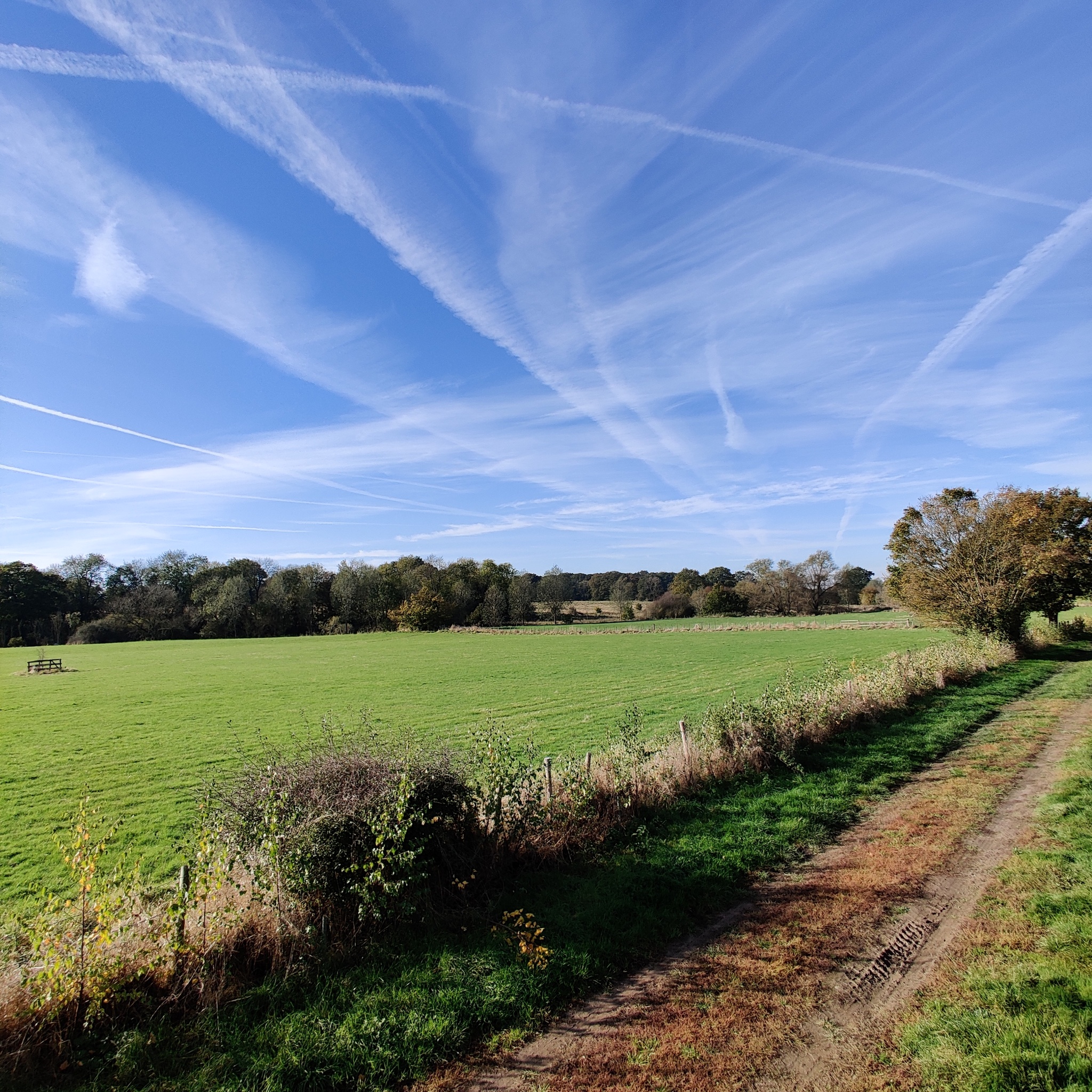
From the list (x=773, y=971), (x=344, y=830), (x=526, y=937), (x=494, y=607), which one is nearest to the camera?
(x=773, y=971)

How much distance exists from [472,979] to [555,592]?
122 m

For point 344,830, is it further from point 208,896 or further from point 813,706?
point 813,706

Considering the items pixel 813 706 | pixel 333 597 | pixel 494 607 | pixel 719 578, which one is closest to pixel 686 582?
pixel 719 578

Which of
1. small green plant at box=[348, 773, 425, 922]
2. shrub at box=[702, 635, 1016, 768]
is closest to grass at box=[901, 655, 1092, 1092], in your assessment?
small green plant at box=[348, 773, 425, 922]

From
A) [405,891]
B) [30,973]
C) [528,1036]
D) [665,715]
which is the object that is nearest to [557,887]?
[405,891]

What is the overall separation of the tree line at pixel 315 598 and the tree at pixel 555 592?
0.37m

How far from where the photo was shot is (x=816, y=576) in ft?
359

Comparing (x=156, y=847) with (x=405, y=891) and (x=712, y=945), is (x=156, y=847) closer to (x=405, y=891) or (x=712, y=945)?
(x=405, y=891)

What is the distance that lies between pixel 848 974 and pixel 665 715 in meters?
15.5

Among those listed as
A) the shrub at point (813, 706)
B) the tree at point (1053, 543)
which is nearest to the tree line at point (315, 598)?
the tree at point (1053, 543)

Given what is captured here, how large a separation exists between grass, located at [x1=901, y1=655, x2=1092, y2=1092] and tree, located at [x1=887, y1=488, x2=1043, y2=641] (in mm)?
26137

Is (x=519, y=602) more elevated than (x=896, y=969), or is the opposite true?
(x=519, y=602)

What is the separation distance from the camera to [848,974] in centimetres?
508

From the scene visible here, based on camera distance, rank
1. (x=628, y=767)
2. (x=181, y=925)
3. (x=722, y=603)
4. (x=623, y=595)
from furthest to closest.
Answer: (x=623, y=595), (x=722, y=603), (x=628, y=767), (x=181, y=925)
